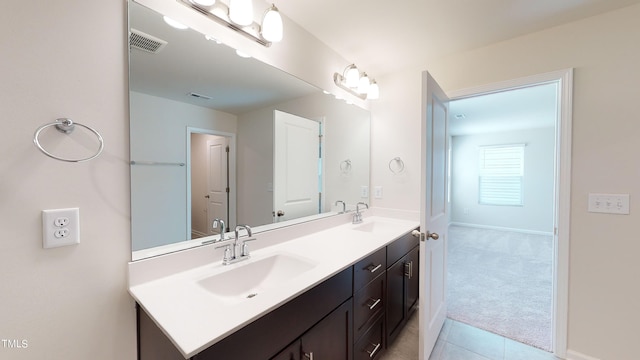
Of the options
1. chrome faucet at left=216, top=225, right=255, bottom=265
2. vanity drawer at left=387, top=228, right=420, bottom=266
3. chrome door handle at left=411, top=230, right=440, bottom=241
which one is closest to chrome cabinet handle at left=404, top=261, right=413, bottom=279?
vanity drawer at left=387, top=228, right=420, bottom=266

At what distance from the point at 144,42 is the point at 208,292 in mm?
1091

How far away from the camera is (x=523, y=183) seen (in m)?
5.28

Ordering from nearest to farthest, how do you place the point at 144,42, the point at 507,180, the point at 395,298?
the point at 144,42
the point at 395,298
the point at 507,180

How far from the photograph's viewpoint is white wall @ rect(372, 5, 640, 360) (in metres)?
1.50

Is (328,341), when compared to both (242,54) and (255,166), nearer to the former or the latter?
(255,166)

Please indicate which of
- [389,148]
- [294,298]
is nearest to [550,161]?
[389,148]

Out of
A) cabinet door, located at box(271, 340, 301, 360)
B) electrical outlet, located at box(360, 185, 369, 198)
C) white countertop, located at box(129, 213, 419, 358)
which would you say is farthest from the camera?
electrical outlet, located at box(360, 185, 369, 198)

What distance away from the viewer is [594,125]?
1592 mm

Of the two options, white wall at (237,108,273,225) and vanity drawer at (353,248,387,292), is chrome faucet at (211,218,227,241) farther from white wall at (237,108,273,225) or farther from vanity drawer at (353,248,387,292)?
vanity drawer at (353,248,387,292)

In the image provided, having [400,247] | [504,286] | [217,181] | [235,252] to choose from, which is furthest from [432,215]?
[504,286]

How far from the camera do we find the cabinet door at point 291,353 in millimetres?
877

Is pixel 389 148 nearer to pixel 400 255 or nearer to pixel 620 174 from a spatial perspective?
pixel 400 255

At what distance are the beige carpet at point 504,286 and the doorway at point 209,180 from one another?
2.22 metres

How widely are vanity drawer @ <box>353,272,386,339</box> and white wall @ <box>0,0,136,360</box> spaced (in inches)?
40.0
